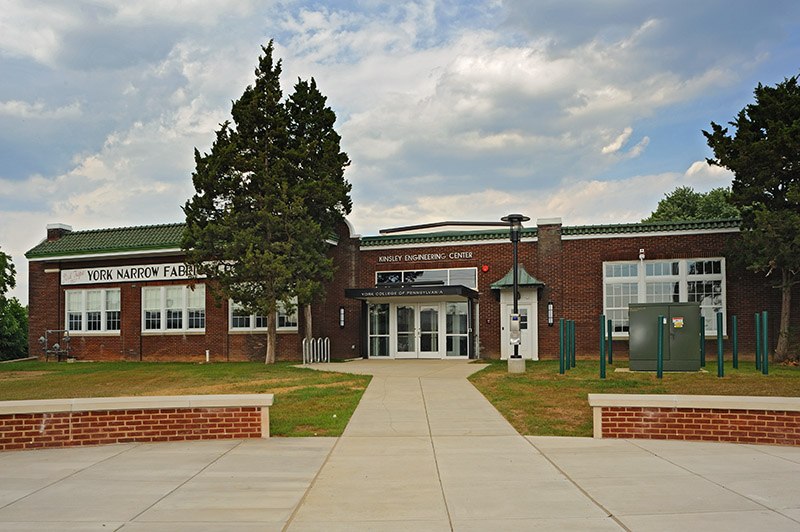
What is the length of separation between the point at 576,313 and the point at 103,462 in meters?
20.0

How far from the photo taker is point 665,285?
25812 millimetres

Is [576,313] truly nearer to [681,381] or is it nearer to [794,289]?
[794,289]

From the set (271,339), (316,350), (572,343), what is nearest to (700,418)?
(572,343)

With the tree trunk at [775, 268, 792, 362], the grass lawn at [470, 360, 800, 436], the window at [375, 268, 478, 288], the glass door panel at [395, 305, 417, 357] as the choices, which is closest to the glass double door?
the glass door panel at [395, 305, 417, 357]

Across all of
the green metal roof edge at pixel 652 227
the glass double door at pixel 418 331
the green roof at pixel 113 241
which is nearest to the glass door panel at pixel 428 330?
the glass double door at pixel 418 331

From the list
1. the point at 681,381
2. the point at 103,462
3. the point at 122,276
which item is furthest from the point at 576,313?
the point at 103,462

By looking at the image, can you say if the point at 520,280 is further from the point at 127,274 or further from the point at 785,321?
the point at 127,274

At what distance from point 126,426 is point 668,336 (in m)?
13.7

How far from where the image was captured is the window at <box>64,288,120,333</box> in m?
29.6

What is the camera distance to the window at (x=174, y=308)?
92.1 feet

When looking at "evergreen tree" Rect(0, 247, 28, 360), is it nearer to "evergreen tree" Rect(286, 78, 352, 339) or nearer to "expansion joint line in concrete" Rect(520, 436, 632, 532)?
"evergreen tree" Rect(286, 78, 352, 339)

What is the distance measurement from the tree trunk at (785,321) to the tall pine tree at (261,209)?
14130 mm

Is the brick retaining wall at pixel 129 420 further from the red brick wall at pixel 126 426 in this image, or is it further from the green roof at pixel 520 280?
the green roof at pixel 520 280

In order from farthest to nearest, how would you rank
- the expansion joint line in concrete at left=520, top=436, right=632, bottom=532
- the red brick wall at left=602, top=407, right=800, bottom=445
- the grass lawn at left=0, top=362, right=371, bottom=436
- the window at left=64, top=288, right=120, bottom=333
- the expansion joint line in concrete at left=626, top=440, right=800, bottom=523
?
the window at left=64, top=288, right=120, bottom=333 → the grass lawn at left=0, top=362, right=371, bottom=436 → the red brick wall at left=602, top=407, right=800, bottom=445 → the expansion joint line in concrete at left=626, top=440, right=800, bottom=523 → the expansion joint line in concrete at left=520, top=436, right=632, bottom=532
